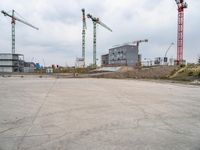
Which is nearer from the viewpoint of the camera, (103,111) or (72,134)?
(72,134)

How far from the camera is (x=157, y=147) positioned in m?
5.54

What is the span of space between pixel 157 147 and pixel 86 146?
158cm

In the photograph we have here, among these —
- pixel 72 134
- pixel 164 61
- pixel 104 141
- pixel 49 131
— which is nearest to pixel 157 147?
pixel 104 141

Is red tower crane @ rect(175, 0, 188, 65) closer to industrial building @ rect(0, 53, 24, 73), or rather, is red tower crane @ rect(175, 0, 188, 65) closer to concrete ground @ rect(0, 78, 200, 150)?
concrete ground @ rect(0, 78, 200, 150)

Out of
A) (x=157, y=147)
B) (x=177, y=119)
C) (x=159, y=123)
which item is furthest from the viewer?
(x=177, y=119)

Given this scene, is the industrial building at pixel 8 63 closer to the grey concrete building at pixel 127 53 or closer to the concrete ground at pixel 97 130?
the grey concrete building at pixel 127 53

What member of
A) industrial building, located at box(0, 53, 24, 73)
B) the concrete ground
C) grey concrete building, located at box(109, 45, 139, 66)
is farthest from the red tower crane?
industrial building, located at box(0, 53, 24, 73)

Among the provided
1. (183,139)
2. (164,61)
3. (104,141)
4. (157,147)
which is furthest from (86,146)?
(164,61)

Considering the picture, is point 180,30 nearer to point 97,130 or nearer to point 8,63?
point 97,130

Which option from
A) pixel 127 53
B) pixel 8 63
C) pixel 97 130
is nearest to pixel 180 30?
pixel 127 53

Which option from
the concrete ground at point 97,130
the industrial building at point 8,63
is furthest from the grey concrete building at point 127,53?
the concrete ground at point 97,130

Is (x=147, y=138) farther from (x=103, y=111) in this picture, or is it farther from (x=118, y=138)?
(x=103, y=111)

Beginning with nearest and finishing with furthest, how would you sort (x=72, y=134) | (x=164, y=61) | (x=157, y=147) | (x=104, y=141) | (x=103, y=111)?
(x=157, y=147) < (x=104, y=141) < (x=72, y=134) < (x=103, y=111) < (x=164, y=61)

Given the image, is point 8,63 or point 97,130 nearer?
point 97,130
